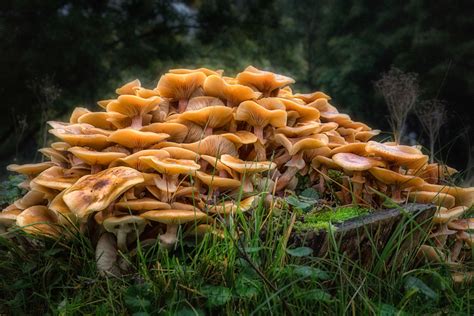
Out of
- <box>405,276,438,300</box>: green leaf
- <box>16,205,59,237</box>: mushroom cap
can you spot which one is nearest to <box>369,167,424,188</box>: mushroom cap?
<box>405,276,438,300</box>: green leaf

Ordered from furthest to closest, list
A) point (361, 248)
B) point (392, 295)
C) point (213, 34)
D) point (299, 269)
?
point (213, 34) < point (361, 248) < point (392, 295) < point (299, 269)

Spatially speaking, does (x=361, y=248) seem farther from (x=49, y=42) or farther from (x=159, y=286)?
(x=49, y=42)

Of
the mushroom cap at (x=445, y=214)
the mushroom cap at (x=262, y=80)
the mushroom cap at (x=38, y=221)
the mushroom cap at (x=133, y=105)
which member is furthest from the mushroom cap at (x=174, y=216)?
the mushroom cap at (x=445, y=214)

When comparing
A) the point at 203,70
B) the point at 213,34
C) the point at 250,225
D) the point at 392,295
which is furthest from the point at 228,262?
the point at 213,34

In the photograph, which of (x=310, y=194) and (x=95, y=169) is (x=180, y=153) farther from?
(x=310, y=194)

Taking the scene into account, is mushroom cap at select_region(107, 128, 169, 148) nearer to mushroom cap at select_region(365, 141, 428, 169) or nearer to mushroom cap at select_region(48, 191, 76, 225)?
mushroom cap at select_region(48, 191, 76, 225)

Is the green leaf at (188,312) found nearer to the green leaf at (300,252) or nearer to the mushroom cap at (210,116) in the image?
the green leaf at (300,252)

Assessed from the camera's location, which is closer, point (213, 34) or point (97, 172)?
point (97, 172)
